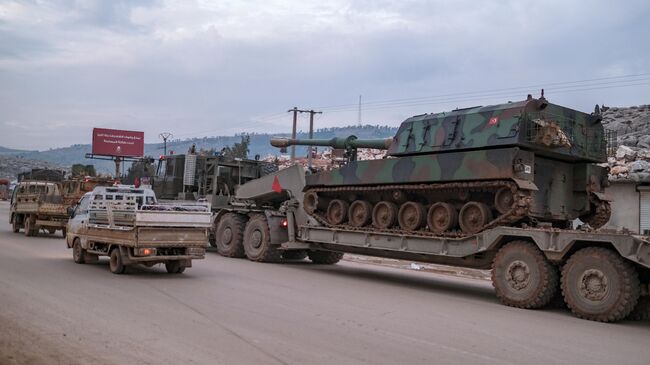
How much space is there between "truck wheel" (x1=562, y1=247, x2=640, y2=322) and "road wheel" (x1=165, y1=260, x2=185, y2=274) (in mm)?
7384

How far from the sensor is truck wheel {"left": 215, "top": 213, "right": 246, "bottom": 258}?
678 inches

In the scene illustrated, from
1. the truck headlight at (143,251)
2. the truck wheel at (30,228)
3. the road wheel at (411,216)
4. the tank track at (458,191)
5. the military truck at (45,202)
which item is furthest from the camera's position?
the truck wheel at (30,228)

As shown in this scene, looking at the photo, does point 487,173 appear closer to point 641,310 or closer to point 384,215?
point 384,215

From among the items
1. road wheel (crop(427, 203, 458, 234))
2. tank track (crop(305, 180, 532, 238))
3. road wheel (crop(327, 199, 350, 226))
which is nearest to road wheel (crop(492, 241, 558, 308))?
tank track (crop(305, 180, 532, 238))

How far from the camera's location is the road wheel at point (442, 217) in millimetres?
12172

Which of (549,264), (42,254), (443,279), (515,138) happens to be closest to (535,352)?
(549,264)

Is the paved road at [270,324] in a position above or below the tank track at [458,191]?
below

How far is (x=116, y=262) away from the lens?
12.3m

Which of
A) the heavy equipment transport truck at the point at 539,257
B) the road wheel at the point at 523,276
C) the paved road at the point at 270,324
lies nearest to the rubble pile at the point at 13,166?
the heavy equipment transport truck at the point at 539,257

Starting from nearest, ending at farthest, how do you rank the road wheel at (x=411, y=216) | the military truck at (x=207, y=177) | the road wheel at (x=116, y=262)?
the road wheel at (x=116, y=262) < the road wheel at (x=411, y=216) < the military truck at (x=207, y=177)

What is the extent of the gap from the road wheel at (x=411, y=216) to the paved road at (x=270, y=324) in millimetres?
1269

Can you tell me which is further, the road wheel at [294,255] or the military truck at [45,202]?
the military truck at [45,202]

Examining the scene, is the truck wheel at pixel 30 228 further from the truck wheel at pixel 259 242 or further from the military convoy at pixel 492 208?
the military convoy at pixel 492 208

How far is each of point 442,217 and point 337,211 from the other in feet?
10.9
